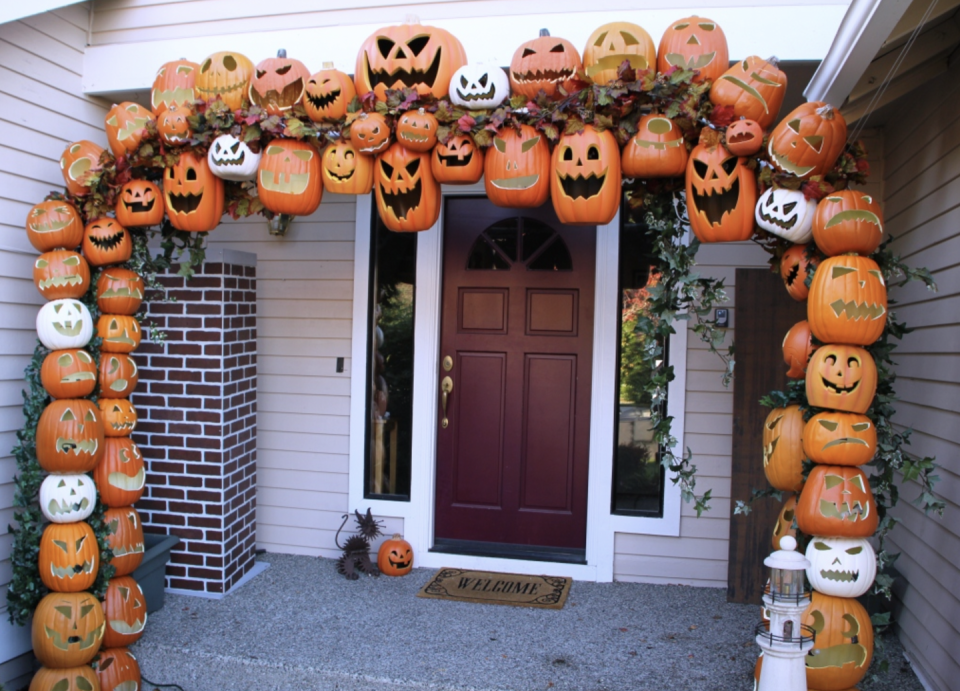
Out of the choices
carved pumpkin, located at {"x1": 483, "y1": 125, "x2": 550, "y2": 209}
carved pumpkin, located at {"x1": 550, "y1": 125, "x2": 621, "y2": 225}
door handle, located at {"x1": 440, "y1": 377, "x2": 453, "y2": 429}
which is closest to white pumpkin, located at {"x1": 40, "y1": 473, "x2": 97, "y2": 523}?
door handle, located at {"x1": 440, "y1": 377, "x2": 453, "y2": 429}

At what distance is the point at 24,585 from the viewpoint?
2.98m

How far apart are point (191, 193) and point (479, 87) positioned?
123 cm

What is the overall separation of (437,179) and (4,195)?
185 cm

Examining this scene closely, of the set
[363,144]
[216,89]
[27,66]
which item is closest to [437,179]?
[363,144]

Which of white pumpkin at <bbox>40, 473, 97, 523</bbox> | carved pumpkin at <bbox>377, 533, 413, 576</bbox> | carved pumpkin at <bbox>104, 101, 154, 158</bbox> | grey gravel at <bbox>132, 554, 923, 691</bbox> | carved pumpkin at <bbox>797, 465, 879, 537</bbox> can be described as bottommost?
grey gravel at <bbox>132, 554, 923, 691</bbox>

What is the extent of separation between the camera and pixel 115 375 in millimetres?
3059

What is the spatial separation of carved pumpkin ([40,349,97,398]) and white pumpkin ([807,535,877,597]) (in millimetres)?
2705

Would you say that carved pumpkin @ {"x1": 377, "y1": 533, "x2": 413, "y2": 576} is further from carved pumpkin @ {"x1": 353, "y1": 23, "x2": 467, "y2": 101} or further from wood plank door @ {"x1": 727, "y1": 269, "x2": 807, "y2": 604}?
carved pumpkin @ {"x1": 353, "y1": 23, "x2": 467, "y2": 101}

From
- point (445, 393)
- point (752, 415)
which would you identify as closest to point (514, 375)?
point (445, 393)

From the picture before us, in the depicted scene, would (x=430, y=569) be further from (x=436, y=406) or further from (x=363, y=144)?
(x=363, y=144)

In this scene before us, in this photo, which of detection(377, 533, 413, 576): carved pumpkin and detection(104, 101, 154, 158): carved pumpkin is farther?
detection(377, 533, 413, 576): carved pumpkin

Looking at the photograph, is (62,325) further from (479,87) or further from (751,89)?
(751,89)

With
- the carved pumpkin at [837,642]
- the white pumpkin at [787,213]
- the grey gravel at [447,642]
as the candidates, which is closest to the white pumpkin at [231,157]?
the white pumpkin at [787,213]

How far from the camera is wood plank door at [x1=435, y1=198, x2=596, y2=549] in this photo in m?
4.03
